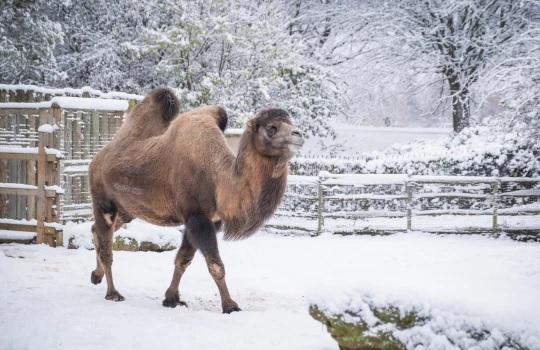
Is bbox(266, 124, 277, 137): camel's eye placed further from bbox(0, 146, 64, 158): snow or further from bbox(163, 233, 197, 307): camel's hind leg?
bbox(0, 146, 64, 158): snow

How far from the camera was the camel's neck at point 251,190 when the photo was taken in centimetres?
611

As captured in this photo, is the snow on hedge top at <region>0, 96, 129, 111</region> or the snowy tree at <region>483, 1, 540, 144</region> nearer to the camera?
the snow on hedge top at <region>0, 96, 129, 111</region>

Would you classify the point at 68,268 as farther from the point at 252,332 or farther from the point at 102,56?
the point at 102,56

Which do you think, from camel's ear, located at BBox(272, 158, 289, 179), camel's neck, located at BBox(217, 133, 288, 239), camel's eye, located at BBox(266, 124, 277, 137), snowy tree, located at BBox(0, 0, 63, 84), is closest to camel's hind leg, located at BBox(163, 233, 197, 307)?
camel's neck, located at BBox(217, 133, 288, 239)

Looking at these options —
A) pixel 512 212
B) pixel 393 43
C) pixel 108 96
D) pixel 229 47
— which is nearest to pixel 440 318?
pixel 108 96

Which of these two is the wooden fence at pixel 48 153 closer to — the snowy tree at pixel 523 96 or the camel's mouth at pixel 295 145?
the camel's mouth at pixel 295 145

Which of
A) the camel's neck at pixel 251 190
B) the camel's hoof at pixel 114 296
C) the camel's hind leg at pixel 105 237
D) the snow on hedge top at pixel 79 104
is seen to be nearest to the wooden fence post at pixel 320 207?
the snow on hedge top at pixel 79 104

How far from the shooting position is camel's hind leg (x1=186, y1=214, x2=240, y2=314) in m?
6.53

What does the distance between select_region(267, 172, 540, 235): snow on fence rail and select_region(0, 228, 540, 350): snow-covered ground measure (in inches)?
173

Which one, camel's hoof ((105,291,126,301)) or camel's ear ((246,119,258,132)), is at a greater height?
camel's ear ((246,119,258,132))

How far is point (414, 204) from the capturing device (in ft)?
54.1

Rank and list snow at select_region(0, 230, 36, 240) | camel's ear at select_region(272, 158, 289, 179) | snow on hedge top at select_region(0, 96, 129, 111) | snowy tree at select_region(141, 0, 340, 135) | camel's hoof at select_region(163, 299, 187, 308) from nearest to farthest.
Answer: camel's ear at select_region(272, 158, 289, 179)
camel's hoof at select_region(163, 299, 187, 308)
snow on hedge top at select_region(0, 96, 129, 111)
snow at select_region(0, 230, 36, 240)
snowy tree at select_region(141, 0, 340, 135)

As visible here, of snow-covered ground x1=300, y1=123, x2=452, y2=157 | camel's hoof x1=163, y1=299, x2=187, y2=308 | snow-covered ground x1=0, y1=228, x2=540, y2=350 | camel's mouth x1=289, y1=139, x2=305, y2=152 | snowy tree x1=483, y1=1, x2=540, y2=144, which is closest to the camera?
snow-covered ground x1=0, y1=228, x2=540, y2=350

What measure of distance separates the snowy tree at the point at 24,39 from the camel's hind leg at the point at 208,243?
12.1 m
